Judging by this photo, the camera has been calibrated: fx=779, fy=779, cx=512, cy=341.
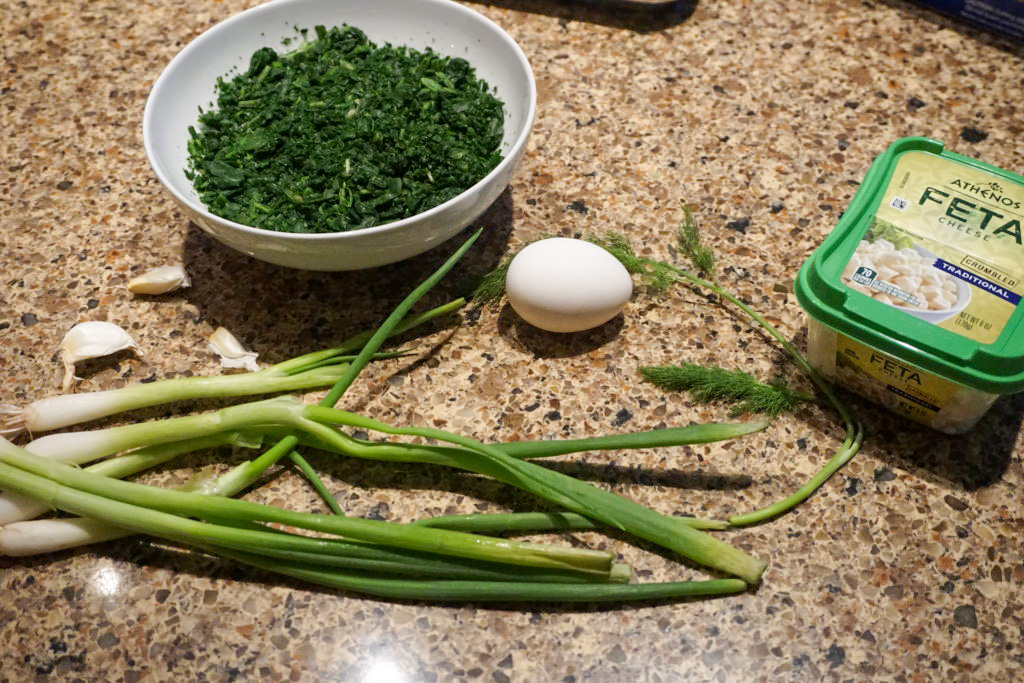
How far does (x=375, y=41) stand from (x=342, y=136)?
30 cm

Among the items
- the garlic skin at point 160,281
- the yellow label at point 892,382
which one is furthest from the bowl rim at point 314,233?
the yellow label at point 892,382

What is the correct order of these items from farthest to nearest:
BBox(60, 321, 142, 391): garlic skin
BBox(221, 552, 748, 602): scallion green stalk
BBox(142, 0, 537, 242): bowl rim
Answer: BBox(60, 321, 142, 391): garlic skin < BBox(142, 0, 537, 242): bowl rim < BBox(221, 552, 748, 602): scallion green stalk

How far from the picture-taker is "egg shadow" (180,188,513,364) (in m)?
1.19

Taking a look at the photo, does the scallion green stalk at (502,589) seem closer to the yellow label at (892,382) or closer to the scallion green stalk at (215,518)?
the scallion green stalk at (215,518)

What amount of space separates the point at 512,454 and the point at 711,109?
2.83ft

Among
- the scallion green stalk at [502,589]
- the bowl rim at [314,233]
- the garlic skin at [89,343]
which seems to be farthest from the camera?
the garlic skin at [89,343]

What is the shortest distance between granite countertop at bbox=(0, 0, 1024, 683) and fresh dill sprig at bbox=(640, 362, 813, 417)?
0.09ft

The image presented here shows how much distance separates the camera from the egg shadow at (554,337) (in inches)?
45.8

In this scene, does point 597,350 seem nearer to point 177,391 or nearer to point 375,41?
point 177,391

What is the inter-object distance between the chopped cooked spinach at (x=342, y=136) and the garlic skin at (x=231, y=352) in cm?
17

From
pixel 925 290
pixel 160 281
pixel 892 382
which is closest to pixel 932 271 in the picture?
pixel 925 290

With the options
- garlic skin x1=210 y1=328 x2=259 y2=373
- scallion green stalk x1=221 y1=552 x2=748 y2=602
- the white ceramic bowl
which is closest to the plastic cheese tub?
scallion green stalk x1=221 y1=552 x2=748 y2=602

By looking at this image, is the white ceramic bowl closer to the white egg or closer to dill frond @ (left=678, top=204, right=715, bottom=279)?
the white egg

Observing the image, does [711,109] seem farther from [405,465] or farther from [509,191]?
[405,465]
